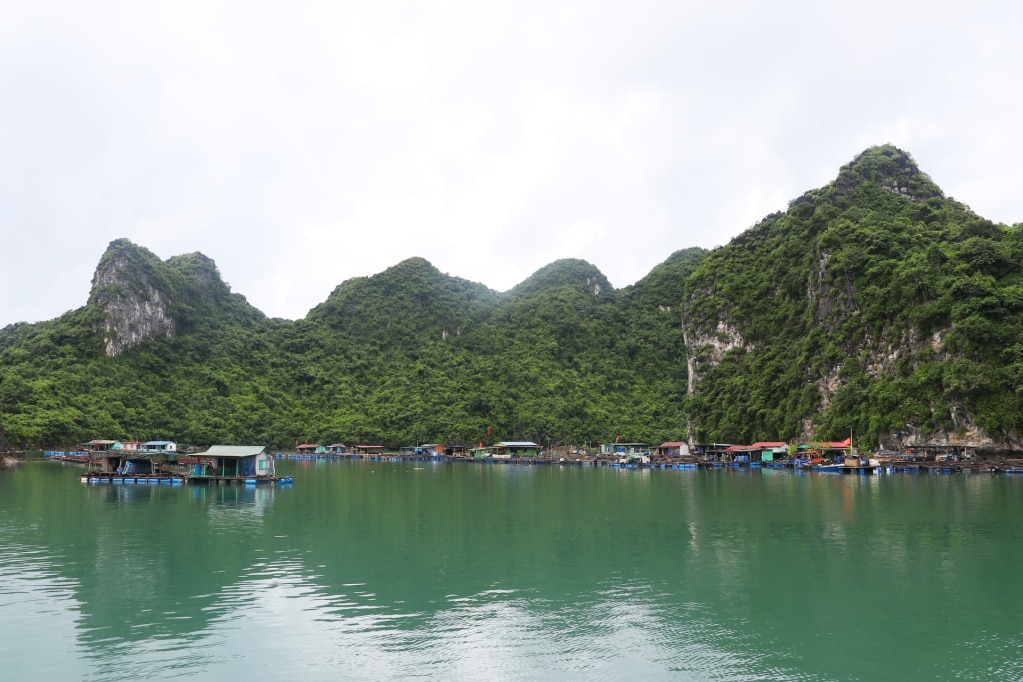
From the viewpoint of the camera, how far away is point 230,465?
54094mm

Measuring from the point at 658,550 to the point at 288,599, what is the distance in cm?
1375

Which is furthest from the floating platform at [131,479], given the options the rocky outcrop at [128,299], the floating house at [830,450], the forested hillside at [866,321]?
the rocky outcrop at [128,299]

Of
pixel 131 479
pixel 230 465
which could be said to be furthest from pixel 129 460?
pixel 230 465

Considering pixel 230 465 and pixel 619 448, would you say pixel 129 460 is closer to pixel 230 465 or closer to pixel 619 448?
pixel 230 465

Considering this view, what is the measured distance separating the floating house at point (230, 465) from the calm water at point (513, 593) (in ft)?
50.5

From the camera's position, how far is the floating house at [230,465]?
5300 centimetres

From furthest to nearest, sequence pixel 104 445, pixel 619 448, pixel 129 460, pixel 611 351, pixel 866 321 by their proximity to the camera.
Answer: pixel 611 351, pixel 619 448, pixel 866 321, pixel 104 445, pixel 129 460

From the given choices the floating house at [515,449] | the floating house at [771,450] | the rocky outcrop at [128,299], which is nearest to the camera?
the floating house at [771,450]

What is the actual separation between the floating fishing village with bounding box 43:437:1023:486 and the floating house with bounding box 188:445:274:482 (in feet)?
0.24

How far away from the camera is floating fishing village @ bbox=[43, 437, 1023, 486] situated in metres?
54.1

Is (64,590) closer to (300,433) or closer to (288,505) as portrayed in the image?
(288,505)

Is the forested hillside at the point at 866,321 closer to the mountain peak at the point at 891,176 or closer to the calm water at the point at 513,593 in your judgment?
the mountain peak at the point at 891,176

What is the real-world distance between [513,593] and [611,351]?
145047 mm

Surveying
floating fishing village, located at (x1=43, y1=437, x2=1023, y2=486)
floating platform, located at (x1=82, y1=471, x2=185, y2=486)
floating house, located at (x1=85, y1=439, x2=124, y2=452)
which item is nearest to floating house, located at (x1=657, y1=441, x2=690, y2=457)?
floating fishing village, located at (x1=43, y1=437, x2=1023, y2=486)
